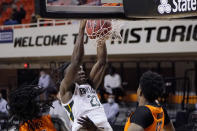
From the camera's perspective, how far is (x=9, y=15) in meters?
18.8

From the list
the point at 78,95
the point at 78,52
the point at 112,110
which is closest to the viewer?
the point at 78,52

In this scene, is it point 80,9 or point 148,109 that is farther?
point 80,9

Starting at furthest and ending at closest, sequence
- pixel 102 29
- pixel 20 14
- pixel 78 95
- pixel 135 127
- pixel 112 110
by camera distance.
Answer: pixel 20 14, pixel 112 110, pixel 102 29, pixel 78 95, pixel 135 127

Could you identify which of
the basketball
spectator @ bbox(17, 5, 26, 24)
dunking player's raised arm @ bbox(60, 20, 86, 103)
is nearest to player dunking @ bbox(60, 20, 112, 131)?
dunking player's raised arm @ bbox(60, 20, 86, 103)

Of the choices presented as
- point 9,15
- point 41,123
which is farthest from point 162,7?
point 9,15

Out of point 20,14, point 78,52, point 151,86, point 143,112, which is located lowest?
point 20,14

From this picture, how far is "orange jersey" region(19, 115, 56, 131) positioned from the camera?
10.6 feet

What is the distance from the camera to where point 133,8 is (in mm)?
4117

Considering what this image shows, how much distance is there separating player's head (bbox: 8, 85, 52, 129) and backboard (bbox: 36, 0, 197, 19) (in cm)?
92

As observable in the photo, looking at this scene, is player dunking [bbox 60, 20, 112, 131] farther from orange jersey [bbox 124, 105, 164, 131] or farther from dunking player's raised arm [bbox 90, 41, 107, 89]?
orange jersey [bbox 124, 105, 164, 131]

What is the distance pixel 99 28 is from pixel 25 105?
A: 146 centimetres

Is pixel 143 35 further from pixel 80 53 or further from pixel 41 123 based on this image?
pixel 41 123

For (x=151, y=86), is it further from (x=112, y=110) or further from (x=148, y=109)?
(x=112, y=110)

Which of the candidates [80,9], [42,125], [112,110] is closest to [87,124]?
[42,125]
